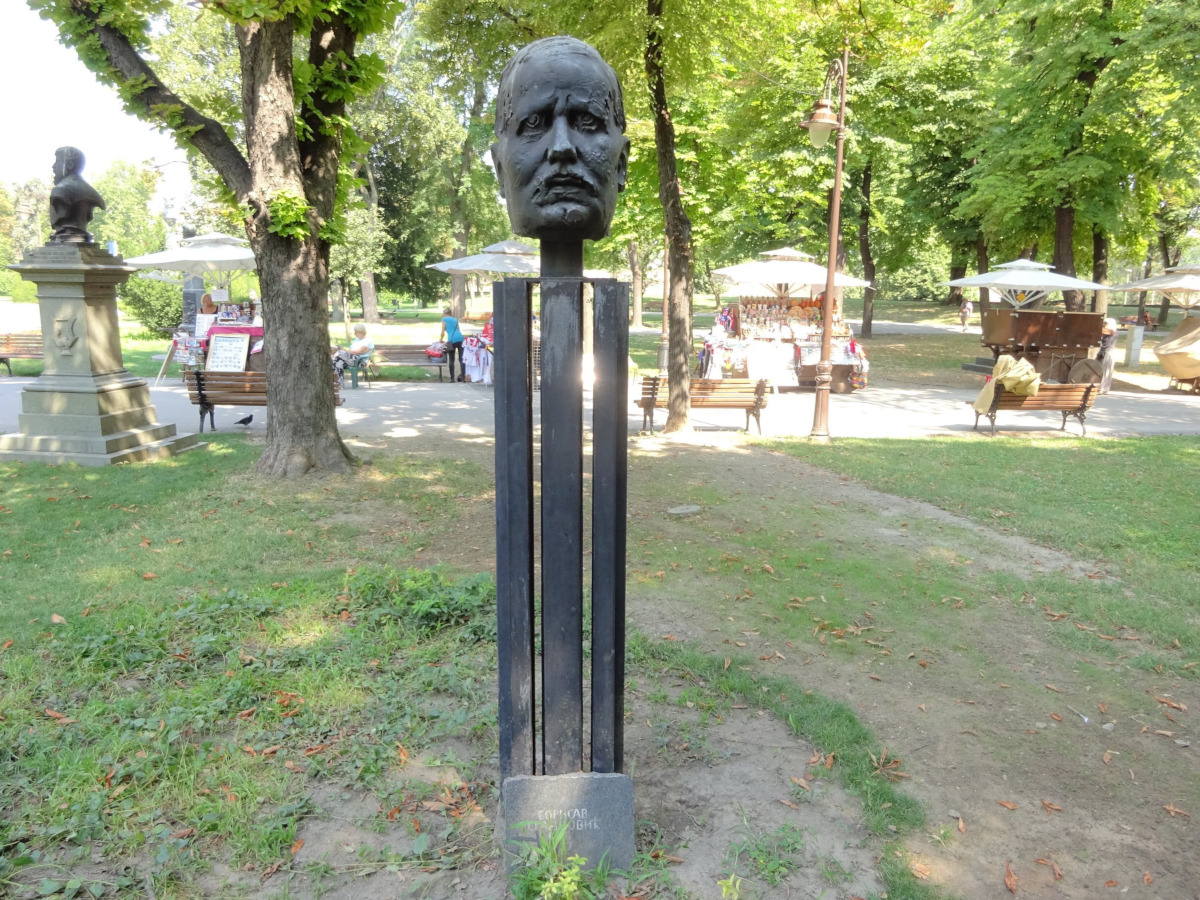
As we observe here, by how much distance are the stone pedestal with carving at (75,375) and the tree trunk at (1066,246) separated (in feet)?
66.1

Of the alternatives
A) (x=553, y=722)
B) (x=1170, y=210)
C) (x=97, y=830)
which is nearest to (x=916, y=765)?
(x=553, y=722)

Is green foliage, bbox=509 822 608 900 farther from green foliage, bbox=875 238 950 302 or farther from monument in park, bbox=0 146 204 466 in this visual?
green foliage, bbox=875 238 950 302

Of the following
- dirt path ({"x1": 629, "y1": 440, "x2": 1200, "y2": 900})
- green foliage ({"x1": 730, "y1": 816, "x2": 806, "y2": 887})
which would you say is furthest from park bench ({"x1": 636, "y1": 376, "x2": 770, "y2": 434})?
green foliage ({"x1": 730, "y1": 816, "x2": 806, "y2": 887})

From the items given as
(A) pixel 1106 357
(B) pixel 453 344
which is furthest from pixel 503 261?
(A) pixel 1106 357

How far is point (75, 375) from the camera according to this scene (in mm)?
9414

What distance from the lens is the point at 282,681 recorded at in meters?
4.43

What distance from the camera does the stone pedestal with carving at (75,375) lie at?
30.1 feet

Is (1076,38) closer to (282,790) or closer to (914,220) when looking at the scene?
(914,220)

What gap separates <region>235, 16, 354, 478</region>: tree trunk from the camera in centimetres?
796

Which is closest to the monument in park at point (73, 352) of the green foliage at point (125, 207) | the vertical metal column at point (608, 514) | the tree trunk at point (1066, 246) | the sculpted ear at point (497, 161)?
the sculpted ear at point (497, 161)

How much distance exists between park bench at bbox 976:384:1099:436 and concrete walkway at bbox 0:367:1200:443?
47cm

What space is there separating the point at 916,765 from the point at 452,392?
1347 cm

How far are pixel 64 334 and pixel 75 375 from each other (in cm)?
49

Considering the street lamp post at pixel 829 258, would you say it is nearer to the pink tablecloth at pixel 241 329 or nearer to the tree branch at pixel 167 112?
the tree branch at pixel 167 112
